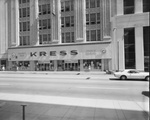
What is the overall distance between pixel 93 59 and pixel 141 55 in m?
9.14

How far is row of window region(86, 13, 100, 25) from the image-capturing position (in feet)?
93.9

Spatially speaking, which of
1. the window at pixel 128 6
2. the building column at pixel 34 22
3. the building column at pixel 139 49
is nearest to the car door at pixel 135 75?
the building column at pixel 139 49

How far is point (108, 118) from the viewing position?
179 inches

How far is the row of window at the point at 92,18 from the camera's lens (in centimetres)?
2861

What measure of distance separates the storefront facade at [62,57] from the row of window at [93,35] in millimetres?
1780

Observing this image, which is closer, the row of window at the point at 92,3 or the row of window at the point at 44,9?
the row of window at the point at 92,3

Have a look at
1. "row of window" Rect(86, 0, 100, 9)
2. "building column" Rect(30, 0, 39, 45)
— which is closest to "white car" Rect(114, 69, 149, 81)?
"row of window" Rect(86, 0, 100, 9)

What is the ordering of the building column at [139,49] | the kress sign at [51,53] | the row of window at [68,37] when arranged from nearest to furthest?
1. the building column at [139,49]
2. the kress sign at [51,53]
3. the row of window at [68,37]

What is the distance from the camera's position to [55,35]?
30.5 metres

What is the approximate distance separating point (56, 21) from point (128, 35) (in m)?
16.0

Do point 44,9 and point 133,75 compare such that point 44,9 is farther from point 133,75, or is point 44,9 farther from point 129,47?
point 133,75

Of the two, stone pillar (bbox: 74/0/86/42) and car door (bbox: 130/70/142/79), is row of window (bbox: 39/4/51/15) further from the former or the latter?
car door (bbox: 130/70/142/79)

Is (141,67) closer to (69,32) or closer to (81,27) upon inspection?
(81,27)

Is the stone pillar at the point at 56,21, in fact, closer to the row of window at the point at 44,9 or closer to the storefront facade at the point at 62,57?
the row of window at the point at 44,9
